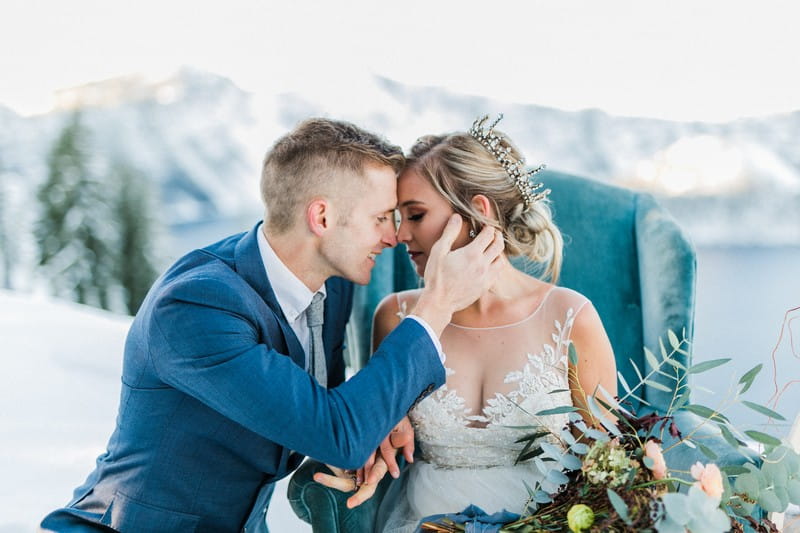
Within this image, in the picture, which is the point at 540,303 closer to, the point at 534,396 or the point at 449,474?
the point at 534,396

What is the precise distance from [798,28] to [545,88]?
1.14m

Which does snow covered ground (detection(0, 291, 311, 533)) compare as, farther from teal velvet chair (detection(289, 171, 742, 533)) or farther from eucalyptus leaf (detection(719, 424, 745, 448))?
eucalyptus leaf (detection(719, 424, 745, 448))

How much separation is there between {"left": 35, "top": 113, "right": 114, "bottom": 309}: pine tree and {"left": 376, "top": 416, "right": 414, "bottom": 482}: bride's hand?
2.60 metres

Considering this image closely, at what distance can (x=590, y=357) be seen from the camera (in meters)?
1.74

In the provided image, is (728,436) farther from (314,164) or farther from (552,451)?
(314,164)

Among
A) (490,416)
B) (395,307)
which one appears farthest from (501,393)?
(395,307)

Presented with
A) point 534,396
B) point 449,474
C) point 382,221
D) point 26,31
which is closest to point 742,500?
point 534,396

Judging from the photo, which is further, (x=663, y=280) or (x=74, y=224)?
(x=74, y=224)

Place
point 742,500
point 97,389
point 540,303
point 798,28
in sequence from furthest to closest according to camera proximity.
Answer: point 798,28
point 97,389
point 540,303
point 742,500

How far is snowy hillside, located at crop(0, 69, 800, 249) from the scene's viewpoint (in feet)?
12.1

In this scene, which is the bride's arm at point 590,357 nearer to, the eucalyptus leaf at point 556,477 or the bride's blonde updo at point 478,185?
the bride's blonde updo at point 478,185

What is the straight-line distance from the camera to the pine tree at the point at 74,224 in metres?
3.69

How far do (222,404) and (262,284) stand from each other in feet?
0.98

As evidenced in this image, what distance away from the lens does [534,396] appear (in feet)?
5.60
